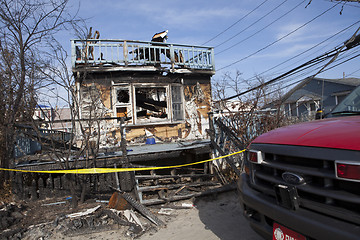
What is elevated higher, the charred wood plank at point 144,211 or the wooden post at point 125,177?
the wooden post at point 125,177

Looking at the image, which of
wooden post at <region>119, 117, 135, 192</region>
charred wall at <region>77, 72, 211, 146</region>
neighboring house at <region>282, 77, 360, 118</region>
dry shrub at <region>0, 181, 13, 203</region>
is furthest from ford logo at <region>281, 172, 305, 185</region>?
neighboring house at <region>282, 77, 360, 118</region>

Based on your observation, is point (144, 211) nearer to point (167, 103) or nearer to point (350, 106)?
point (350, 106)

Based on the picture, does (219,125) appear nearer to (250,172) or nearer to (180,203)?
(180,203)

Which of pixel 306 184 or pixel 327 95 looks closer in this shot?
pixel 306 184

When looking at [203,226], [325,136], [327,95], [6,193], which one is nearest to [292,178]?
[325,136]

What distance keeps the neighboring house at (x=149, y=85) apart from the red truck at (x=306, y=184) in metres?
6.84

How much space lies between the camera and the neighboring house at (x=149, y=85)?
876 centimetres

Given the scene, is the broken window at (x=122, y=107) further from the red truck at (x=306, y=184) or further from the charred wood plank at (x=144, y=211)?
the red truck at (x=306, y=184)

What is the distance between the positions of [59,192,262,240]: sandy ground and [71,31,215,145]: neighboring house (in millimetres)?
4920

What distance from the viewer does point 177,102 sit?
994 cm

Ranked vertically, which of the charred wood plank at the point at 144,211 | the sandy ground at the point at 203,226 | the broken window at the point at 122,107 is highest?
the broken window at the point at 122,107

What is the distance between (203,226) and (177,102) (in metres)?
6.42

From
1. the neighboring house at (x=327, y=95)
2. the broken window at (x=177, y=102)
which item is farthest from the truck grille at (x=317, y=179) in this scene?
the neighboring house at (x=327, y=95)

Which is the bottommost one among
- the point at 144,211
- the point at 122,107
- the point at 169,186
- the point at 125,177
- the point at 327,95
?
the point at 144,211
